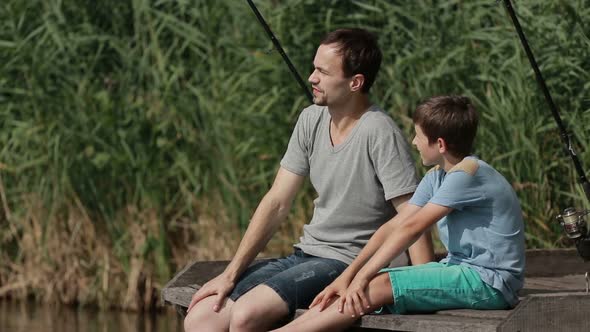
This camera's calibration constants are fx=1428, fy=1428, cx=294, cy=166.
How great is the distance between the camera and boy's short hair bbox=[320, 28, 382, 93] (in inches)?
179

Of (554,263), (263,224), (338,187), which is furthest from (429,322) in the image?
(554,263)

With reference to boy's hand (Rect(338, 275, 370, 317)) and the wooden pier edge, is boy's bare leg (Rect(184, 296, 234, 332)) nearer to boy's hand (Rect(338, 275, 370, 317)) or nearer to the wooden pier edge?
the wooden pier edge

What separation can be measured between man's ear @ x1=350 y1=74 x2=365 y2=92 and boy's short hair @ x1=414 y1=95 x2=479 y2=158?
0.34 m

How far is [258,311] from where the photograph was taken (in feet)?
13.9

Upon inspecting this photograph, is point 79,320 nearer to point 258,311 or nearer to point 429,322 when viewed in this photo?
point 258,311

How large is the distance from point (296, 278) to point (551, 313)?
31.7 inches

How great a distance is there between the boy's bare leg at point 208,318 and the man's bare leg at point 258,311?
0.44 ft

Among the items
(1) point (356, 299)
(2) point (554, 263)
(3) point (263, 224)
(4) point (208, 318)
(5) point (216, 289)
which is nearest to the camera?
(1) point (356, 299)

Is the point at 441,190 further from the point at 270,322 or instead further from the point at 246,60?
the point at 246,60

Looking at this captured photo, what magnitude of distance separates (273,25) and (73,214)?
1.66 m

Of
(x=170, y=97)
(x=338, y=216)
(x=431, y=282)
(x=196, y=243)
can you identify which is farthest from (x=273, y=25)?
(x=431, y=282)

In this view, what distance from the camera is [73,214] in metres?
7.98

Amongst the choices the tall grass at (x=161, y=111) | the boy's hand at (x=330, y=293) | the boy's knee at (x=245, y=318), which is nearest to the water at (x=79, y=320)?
the tall grass at (x=161, y=111)

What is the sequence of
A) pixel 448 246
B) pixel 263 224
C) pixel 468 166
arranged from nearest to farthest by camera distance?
pixel 468 166, pixel 448 246, pixel 263 224
